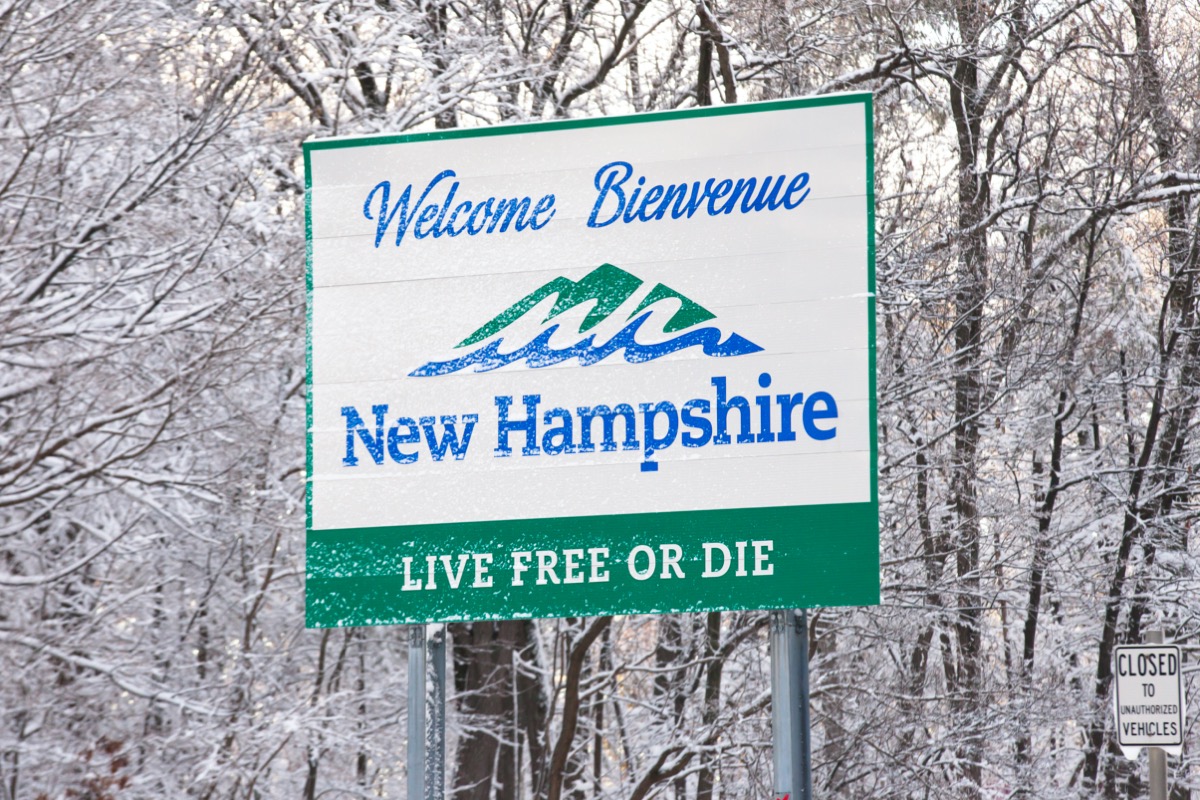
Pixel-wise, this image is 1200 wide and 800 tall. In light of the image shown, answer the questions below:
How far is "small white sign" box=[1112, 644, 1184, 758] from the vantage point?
9.62 meters

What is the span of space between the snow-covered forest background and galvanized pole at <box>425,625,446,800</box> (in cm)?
293

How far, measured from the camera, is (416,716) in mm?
7914

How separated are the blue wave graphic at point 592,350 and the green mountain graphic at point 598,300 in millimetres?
59

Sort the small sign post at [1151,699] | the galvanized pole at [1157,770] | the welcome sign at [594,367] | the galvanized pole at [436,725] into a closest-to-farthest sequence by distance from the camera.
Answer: the welcome sign at [594,367] → the galvanized pole at [436,725] → the galvanized pole at [1157,770] → the small sign post at [1151,699]

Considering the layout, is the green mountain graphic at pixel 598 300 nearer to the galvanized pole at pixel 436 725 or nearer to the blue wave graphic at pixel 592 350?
the blue wave graphic at pixel 592 350

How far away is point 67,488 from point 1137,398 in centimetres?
1366

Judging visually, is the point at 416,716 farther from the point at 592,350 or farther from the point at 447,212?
the point at 447,212

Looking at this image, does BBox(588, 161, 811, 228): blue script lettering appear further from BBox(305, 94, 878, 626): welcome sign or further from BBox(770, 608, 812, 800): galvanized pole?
BBox(770, 608, 812, 800): galvanized pole

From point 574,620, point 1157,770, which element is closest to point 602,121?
point 1157,770

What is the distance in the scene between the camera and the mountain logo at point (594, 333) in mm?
7812

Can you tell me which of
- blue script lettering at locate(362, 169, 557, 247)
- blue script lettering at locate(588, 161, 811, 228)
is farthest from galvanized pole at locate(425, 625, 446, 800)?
blue script lettering at locate(588, 161, 811, 228)

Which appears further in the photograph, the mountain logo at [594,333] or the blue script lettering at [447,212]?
the blue script lettering at [447,212]

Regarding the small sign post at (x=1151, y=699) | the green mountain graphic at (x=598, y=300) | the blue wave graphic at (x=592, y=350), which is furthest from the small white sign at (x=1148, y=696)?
the green mountain graphic at (x=598, y=300)

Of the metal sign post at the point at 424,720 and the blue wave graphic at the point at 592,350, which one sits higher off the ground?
the blue wave graphic at the point at 592,350
